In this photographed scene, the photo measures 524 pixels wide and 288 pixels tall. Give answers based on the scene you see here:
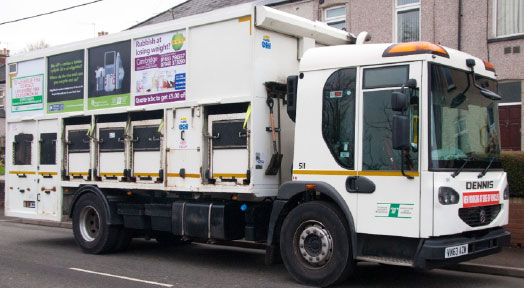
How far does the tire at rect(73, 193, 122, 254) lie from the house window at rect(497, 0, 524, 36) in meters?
10.3

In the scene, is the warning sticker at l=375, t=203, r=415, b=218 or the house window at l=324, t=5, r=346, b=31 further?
the house window at l=324, t=5, r=346, b=31

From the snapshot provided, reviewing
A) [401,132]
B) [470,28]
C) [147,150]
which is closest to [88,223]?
[147,150]

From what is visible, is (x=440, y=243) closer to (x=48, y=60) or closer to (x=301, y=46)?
(x=301, y=46)

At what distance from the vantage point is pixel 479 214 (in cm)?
725

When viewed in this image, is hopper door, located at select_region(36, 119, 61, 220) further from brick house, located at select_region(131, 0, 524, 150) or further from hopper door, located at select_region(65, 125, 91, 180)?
brick house, located at select_region(131, 0, 524, 150)

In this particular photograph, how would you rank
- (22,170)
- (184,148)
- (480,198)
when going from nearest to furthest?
(480,198)
(184,148)
(22,170)

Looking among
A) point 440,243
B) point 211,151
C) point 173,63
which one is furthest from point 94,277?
point 440,243

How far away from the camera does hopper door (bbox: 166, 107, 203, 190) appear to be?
9102mm

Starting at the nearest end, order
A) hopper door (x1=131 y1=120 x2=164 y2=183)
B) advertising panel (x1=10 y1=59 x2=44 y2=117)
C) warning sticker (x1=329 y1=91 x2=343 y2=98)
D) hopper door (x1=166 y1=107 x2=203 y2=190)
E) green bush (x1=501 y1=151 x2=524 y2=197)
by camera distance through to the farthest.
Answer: warning sticker (x1=329 y1=91 x2=343 y2=98), hopper door (x1=166 y1=107 x2=203 y2=190), hopper door (x1=131 y1=120 x2=164 y2=183), green bush (x1=501 y1=151 x2=524 y2=197), advertising panel (x1=10 y1=59 x2=44 y2=117)

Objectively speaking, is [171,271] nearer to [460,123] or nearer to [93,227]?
[93,227]

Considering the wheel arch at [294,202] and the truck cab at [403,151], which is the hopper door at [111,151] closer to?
the wheel arch at [294,202]

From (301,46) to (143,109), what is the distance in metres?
2.75

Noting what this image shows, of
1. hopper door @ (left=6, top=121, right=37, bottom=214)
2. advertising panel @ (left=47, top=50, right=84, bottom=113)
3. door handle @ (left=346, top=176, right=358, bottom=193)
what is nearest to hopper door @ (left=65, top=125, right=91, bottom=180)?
advertising panel @ (left=47, top=50, right=84, bottom=113)

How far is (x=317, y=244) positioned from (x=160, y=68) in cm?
399
